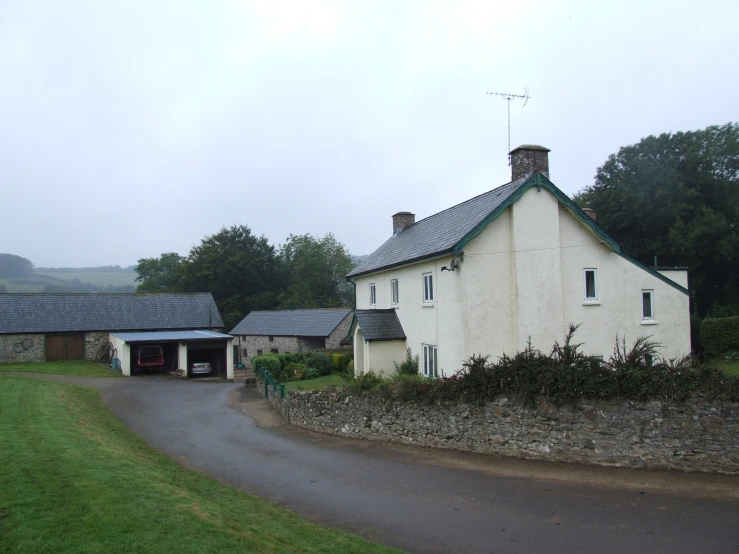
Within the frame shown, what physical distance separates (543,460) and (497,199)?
1015 centimetres

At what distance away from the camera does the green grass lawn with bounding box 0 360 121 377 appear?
34.5 m

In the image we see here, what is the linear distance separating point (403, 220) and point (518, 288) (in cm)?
1332

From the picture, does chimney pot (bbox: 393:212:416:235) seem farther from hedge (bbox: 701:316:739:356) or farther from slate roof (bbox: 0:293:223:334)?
slate roof (bbox: 0:293:223:334)

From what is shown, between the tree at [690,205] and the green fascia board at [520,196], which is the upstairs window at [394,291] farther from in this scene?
the tree at [690,205]

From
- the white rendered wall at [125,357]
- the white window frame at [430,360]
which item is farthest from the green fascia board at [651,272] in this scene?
the white rendered wall at [125,357]

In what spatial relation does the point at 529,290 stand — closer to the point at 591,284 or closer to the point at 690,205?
the point at 591,284

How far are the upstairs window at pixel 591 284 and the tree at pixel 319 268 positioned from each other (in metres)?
53.2

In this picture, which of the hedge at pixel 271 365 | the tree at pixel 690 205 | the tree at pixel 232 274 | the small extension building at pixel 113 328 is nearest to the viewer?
the hedge at pixel 271 365

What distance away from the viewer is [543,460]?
12.8 m

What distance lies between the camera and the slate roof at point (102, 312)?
41656mm

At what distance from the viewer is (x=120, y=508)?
782 centimetres

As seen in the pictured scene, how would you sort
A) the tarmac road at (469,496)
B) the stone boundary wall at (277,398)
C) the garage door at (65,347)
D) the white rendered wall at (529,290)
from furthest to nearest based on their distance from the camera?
the garage door at (65,347) < the stone boundary wall at (277,398) < the white rendered wall at (529,290) < the tarmac road at (469,496)

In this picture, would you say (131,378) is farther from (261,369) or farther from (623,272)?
(623,272)

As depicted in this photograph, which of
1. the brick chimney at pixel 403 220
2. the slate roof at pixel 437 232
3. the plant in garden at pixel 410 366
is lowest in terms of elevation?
the plant in garden at pixel 410 366
